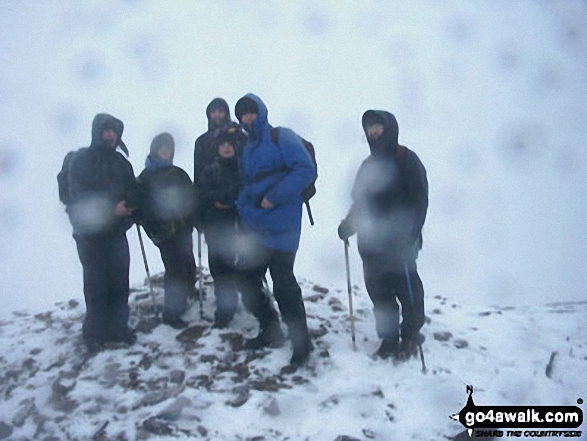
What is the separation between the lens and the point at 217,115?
7.22m

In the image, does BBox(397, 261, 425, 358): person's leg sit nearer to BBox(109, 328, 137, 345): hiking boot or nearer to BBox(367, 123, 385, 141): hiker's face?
BBox(367, 123, 385, 141): hiker's face

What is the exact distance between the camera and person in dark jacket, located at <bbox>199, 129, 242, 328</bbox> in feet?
22.5

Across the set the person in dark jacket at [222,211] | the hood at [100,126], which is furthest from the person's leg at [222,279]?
the hood at [100,126]

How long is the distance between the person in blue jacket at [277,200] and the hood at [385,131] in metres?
0.87

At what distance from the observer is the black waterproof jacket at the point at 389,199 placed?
6.02 meters

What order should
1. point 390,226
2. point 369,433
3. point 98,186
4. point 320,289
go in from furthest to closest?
point 320,289
point 98,186
point 390,226
point 369,433

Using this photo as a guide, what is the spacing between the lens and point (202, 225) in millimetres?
7273

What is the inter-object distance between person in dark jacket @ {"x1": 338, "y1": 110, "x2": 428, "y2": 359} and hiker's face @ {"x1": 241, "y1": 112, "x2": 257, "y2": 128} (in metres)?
1.37

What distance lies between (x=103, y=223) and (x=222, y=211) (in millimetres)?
1624

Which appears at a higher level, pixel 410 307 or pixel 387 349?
pixel 410 307

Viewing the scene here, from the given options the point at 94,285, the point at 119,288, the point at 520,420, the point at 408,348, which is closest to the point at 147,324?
the point at 119,288

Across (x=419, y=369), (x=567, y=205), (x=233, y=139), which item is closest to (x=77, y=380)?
(x=233, y=139)

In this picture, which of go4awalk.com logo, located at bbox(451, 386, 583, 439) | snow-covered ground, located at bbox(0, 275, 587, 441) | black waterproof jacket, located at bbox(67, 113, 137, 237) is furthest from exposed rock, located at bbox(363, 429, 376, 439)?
black waterproof jacket, located at bbox(67, 113, 137, 237)

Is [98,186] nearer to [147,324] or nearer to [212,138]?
[212,138]
